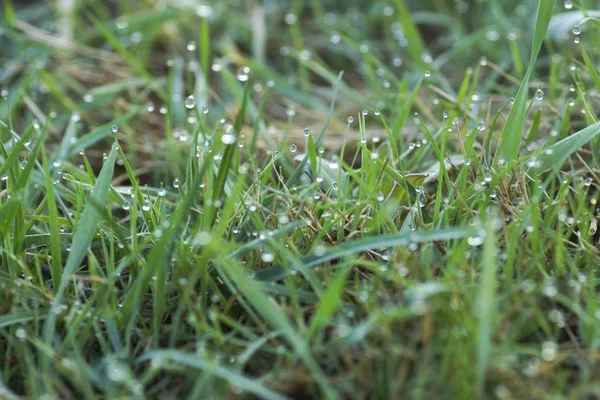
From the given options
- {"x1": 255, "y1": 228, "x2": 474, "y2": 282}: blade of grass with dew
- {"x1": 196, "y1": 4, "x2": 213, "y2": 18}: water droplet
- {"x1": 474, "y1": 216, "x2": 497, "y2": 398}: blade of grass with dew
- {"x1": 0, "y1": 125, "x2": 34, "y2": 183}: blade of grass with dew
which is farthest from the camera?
{"x1": 196, "y1": 4, "x2": 213, "y2": 18}: water droplet

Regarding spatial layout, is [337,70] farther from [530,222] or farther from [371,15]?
[530,222]

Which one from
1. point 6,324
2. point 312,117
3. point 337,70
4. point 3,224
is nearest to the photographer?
point 6,324

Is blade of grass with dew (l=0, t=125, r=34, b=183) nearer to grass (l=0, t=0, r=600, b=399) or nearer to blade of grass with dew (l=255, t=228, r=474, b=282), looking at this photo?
grass (l=0, t=0, r=600, b=399)

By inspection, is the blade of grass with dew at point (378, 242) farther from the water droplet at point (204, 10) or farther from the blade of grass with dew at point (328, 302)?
the water droplet at point (204, 10)

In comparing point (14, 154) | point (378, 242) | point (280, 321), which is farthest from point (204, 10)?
point (280, 321)

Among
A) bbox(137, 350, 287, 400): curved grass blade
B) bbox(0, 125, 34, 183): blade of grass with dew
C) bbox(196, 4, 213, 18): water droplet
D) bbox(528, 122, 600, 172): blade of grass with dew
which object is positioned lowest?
bbox(137, 350, 287, 400): curved grass blade

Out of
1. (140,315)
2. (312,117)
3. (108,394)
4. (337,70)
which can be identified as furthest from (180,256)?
(337,70)

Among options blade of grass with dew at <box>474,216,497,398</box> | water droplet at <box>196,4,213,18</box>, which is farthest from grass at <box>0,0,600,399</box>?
water droplet at <box>196,4,213,18</box>
